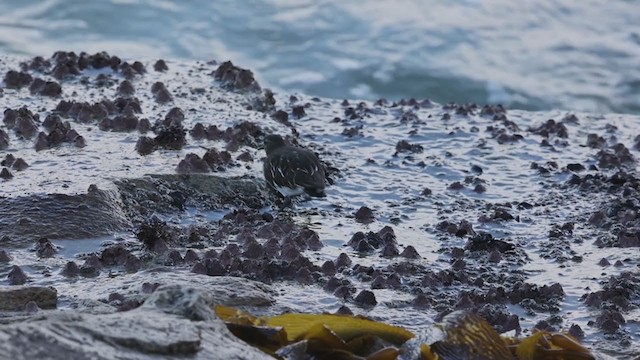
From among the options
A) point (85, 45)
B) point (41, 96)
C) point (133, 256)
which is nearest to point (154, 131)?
point (41, 96)

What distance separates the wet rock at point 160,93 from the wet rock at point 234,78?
102 cm

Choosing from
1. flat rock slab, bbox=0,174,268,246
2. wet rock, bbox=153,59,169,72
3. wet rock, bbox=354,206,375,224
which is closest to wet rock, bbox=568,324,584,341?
wet rock, bbox=354,206,375,224

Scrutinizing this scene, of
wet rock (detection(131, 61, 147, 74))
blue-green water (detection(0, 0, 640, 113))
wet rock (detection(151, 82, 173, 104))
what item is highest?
blue-green water (detection(0, 0, 640, 113))

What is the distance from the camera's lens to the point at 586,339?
7738 mm

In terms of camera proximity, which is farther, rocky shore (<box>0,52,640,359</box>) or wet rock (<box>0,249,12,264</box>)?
wet rock (<box>0,249,12,264</box>)

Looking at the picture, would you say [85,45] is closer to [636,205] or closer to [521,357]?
[636,205]

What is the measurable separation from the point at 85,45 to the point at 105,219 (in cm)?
1852

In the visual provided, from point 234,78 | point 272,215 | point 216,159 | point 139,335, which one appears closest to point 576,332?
point 272,215

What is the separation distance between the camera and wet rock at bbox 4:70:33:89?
13742 mm

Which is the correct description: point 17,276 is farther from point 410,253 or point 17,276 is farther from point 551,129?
point 551,129

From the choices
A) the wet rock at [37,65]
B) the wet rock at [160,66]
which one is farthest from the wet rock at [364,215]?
the wet rock at [37,65]

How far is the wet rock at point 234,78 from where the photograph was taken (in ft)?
47.7

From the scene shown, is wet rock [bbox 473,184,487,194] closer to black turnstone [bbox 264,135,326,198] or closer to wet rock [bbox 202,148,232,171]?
black turnstone [bbox 264,135,326,198]

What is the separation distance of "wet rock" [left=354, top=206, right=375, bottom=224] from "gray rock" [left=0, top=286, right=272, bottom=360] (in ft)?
16.6
